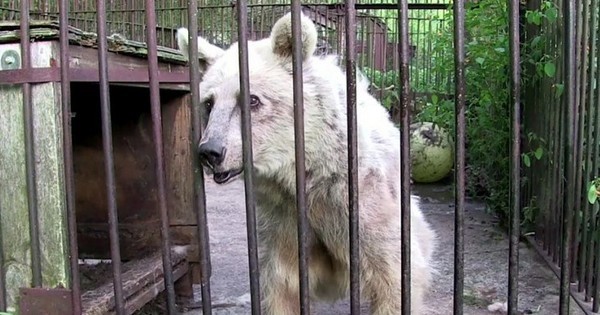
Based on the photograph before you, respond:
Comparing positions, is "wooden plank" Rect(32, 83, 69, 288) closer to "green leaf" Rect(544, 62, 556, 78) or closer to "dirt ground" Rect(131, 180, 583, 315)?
"dirt ground" Rect(131, 180, 583, 315)

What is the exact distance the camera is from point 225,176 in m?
2.36

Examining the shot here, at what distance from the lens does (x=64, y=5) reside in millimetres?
1938

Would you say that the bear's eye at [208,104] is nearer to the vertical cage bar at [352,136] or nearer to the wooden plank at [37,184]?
the wooden plank at [37,184]

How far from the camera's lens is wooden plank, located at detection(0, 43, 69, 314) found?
214 cm

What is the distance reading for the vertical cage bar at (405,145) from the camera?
5.90ft

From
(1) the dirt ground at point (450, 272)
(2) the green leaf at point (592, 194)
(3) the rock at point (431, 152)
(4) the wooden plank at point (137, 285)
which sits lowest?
(1) the dirt ground at point (450, 272)

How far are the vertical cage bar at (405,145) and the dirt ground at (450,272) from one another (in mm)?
1410

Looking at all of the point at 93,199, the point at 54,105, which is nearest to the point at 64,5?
the point at 54,105

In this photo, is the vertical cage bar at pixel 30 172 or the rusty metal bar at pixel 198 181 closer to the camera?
the rusty metal bar at pixel 198 181

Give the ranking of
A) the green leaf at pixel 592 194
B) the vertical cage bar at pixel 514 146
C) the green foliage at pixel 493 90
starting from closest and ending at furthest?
1. the vertical cage bar at pixel 514 146
2. the green leaf at pixel 592 194
3. the green foliage at pixel 493 90

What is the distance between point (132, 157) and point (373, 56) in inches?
217

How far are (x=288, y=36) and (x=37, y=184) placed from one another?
1.14 m

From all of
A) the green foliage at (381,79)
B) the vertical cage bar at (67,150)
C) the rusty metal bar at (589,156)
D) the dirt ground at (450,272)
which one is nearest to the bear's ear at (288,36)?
the vertical cage bar at (67,150)

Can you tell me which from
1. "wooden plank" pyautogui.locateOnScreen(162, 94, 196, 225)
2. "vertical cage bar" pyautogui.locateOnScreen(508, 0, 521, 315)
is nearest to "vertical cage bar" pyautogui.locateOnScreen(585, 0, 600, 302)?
"vertical cage bar" pyautogui.locateOnScreen(508, 0, 521, 315)
